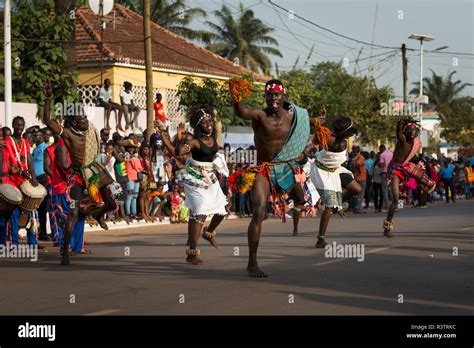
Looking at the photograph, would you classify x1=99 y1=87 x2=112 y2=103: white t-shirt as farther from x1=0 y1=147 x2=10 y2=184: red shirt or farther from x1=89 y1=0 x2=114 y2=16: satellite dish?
x1=0 y1=147 x2=10 y2=184: red shirt

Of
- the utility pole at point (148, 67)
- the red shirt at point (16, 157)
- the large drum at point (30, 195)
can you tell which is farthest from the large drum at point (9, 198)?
the utility pole at point (148, 67)

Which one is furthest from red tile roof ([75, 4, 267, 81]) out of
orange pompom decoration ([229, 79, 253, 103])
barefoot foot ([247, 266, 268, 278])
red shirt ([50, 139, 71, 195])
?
barefoot foot ([247, 266, 268, 278])

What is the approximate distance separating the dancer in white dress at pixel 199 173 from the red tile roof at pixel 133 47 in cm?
2244

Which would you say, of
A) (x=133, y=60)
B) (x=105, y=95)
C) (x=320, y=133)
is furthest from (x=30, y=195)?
(x=133, y=60)

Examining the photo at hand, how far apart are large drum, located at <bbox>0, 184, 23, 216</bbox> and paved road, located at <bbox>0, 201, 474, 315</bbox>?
2.84ft

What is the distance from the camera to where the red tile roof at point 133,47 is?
3747 cm

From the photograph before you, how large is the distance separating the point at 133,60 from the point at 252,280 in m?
26.6

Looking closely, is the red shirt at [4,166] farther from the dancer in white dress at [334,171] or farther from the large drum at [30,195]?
the dancer in white dress at [334,171]

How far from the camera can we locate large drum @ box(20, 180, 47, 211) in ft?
49.2

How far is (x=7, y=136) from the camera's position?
51.4 ft
